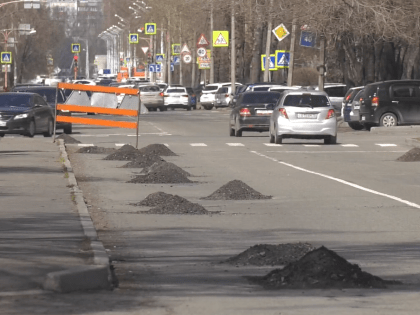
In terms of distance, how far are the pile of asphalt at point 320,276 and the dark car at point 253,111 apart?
26.9 meters

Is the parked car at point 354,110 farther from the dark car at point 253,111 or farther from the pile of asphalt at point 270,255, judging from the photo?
the pile of asphalt at point 270,255

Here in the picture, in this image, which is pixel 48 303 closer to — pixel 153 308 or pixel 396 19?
pixel 153 308

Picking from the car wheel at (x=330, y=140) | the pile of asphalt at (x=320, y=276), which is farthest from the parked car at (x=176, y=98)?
the pile of asphalt at (x=320, y=276)

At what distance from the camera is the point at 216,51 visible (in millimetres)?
94438

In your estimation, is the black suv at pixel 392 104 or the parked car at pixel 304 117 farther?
the black suv at pixel 392 104

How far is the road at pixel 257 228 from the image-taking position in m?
8.13

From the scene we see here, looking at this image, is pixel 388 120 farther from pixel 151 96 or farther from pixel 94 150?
pixel 151 96

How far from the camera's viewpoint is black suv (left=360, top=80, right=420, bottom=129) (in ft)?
128

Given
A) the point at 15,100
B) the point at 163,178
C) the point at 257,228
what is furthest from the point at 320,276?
the point at 15,100

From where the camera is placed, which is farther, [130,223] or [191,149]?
[191,149]

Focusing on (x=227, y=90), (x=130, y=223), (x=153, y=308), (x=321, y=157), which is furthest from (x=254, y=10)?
(x=153, y=308)

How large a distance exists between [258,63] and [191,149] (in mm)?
47296

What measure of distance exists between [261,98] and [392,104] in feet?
15.8

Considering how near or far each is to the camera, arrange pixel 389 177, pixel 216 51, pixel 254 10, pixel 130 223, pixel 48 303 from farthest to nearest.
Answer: pixel 216 51, pixel 254 10, pixel 389 177, pixel 130 223, pixel 48 303
